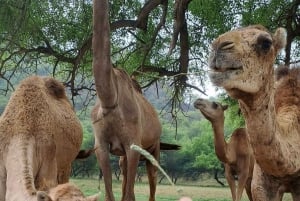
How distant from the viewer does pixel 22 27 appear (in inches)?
475

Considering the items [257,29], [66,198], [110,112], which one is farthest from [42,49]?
[66,198]

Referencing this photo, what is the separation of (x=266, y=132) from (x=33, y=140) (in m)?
2.01

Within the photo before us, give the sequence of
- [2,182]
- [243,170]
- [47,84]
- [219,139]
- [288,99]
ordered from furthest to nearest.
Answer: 1. [243,170]
2. [219,139]
3. [47,84]
4. [288,99]
5. [2,182]

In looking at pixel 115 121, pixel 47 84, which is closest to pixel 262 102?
pixel 47 84

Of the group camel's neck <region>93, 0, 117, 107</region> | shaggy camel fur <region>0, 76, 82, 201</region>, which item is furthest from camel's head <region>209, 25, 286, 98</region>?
camel's neck <region>93, 0, 117, 107</region>

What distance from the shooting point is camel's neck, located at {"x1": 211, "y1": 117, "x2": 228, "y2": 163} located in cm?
893

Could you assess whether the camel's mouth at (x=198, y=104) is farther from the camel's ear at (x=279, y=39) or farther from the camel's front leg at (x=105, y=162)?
the camel's ear at (x=279, y=39)

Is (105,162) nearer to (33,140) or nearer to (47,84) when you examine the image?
(47,84)

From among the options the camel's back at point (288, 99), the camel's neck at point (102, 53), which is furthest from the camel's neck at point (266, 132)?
the camel's neck at point (102, 53)

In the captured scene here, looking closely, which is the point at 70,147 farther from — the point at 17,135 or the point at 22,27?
the point at 22,27

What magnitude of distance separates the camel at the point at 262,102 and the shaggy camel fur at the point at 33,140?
1469 millimetres

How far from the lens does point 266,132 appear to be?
15.4 feet

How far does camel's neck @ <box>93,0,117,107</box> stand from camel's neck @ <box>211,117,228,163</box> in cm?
168

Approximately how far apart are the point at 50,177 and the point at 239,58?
7.25 ft
